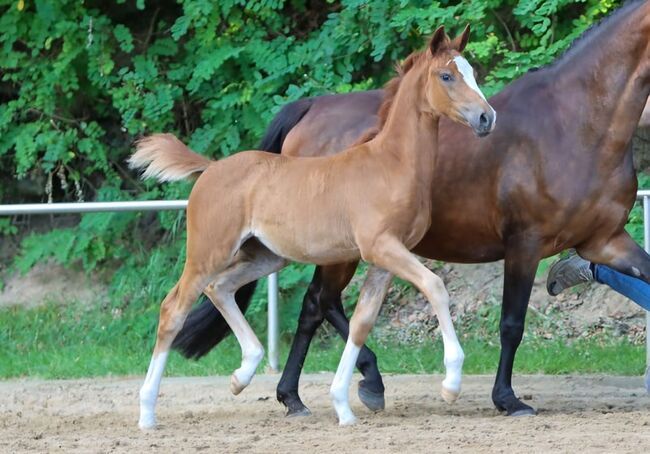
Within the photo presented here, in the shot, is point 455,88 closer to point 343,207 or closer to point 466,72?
point 466,72

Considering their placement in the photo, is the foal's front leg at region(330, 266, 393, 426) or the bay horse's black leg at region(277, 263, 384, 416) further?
the bay horse's black leg at region(277, 263, 384, 416)

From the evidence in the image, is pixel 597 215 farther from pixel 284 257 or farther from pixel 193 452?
pixel 193 452

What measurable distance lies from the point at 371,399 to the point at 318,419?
455mm

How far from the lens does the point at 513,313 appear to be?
20.2 feet

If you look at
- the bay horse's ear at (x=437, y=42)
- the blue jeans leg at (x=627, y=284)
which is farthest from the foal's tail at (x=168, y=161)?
the blue jeans leg at (x=627, y=284)

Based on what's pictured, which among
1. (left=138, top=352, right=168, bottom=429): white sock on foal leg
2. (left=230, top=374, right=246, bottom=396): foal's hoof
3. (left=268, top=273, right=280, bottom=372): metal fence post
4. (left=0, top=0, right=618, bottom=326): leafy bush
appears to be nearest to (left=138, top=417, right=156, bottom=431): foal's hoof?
(left=138, top=352, right=168, bottom=429): white sock on foal leg

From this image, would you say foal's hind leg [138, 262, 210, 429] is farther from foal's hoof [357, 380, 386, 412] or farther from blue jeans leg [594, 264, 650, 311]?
blue jeans leg [594, 264, 650, 311]

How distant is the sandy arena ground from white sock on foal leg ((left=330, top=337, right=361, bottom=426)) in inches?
3.2

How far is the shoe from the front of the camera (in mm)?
6716

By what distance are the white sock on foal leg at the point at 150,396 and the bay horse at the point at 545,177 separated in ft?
2.95

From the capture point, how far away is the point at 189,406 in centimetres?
675

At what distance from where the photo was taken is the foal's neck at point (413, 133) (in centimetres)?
559

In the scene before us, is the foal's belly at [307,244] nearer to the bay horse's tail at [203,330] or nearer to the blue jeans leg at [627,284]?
the bay horse's tail at [203,330]

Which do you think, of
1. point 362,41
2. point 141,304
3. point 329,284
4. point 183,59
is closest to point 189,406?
point 329,284
